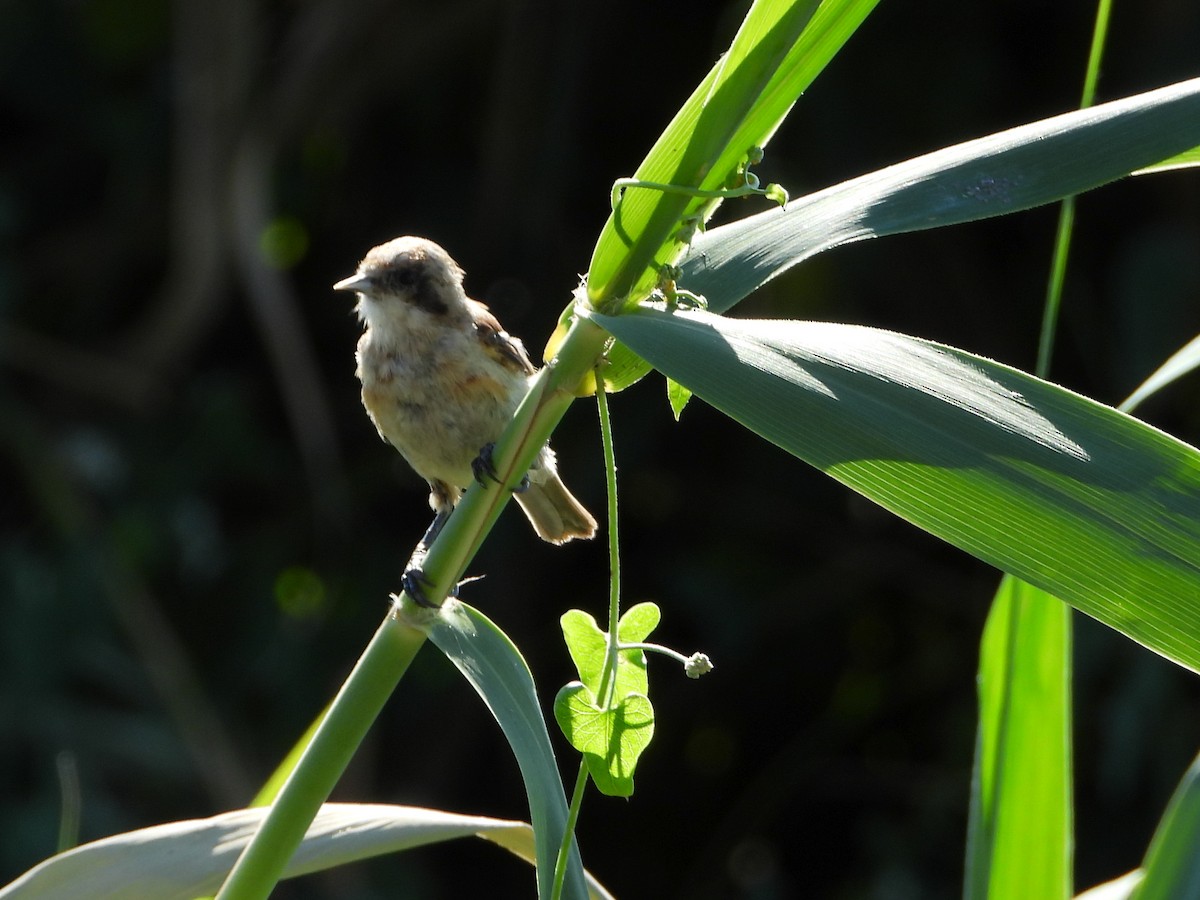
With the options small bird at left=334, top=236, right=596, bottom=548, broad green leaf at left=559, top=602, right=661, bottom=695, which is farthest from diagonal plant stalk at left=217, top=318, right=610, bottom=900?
small bird at left=334, top=236, right=596, bottom=548

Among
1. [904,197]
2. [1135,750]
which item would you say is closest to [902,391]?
[904,197]

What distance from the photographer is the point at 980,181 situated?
1.07 metres

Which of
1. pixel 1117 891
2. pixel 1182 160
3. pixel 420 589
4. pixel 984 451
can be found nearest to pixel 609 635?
pixel 420 589

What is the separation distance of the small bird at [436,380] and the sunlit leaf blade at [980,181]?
1359 millimetres

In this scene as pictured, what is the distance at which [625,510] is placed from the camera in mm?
5039

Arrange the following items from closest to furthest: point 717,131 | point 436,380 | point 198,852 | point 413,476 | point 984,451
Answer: point 984,451, point 717,131, point 198,852, point 436,380, point 413,476

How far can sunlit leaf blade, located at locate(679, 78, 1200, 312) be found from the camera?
40.4 inches

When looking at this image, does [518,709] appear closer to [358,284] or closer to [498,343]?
[358,284]

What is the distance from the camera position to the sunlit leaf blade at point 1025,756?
4.42 feet

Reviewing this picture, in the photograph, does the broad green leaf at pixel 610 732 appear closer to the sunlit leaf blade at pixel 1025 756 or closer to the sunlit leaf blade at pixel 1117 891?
the sunlit leaf blade at pixel 1025 756

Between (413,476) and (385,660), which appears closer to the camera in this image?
(385,660)

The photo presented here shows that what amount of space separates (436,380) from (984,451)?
1.74 metres

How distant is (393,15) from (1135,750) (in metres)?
3.55

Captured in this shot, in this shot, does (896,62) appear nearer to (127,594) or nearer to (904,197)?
(127,594)
